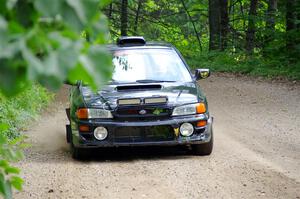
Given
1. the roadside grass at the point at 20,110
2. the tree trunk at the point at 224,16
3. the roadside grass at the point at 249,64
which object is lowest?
the roadside grass at the point at 249,64

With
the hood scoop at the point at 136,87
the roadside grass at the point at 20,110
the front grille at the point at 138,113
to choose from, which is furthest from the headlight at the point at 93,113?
the roadside grass at the point at 20,110

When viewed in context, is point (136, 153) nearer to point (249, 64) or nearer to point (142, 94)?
point (142, 94)

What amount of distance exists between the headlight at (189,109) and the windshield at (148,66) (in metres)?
0.86

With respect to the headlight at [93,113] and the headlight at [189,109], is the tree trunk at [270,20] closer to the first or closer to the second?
the headlight at [189,109]

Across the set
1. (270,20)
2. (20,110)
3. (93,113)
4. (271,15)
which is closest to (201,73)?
(93,113)

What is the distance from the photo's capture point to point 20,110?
42.9ft

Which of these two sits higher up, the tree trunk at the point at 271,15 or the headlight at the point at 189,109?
the headlight at the point at 189,109

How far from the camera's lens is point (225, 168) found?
8.02m

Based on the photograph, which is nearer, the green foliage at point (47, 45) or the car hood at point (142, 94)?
the green foliage at point (47, 45)

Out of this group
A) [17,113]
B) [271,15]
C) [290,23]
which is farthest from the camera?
[271,15]

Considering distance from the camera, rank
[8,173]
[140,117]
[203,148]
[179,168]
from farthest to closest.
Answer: [203,148], [140,117], [179,168], [8,173]

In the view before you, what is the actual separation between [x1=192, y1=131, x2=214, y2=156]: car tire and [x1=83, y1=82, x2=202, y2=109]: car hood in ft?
2.22

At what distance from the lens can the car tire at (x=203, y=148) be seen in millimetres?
8852

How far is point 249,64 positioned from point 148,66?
1528cm
